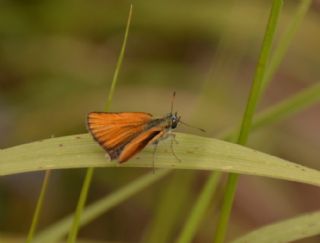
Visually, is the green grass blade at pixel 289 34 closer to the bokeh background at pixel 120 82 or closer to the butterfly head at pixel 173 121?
the butterfly head at pixel 173 121

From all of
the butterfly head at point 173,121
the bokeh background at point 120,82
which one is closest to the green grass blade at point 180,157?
the butterfly head at point 173,121

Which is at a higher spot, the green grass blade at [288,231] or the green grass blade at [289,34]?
the green grass blade at [289,34]

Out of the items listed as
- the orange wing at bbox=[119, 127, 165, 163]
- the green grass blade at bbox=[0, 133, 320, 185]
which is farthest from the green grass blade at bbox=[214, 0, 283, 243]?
the orange wing at bbox=[119, 127, 165, 163]

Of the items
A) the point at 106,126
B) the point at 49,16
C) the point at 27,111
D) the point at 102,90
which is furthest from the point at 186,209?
the point at 106,126

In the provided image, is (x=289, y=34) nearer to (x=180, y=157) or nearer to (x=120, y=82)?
(x=180, y=157)

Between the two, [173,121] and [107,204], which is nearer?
[173,121]

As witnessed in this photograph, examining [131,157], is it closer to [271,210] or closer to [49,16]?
[49,16]

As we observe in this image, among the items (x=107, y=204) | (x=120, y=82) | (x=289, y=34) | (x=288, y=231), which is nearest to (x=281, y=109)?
(x=289, y=34)
